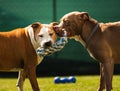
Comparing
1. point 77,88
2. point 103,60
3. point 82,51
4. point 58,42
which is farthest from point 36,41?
point 82,51

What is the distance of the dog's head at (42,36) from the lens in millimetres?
9377

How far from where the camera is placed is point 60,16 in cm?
1528

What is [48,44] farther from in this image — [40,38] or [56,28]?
[56,28]

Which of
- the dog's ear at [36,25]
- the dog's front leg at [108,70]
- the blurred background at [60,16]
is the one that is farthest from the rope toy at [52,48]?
the blurred background at [60,16]

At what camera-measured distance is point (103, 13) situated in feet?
50.6

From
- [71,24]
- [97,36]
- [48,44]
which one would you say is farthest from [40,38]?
[97,36]

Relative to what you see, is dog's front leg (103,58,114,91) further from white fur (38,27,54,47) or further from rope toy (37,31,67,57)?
white fur (38,27,54,47)

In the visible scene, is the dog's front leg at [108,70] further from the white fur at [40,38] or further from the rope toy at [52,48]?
the white fur at [40,38]

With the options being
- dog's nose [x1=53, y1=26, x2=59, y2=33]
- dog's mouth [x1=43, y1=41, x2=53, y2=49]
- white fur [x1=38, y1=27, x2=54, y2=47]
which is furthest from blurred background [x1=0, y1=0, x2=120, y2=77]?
dog's nose [x1=53, y1=26, x2=59, y2=33]

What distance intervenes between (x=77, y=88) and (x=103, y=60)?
7.17 ft

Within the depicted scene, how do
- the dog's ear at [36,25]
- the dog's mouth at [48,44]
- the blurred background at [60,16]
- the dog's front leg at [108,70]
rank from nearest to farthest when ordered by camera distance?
the dog's front leg at [108,70] → the dog's mouth at [48,44] → the dog's ear at [36,25] → the blurred background at [60,16]

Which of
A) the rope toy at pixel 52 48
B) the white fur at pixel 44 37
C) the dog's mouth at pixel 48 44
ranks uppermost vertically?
the white fur at pixel 44 37

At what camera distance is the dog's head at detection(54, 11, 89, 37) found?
9141 millimetres

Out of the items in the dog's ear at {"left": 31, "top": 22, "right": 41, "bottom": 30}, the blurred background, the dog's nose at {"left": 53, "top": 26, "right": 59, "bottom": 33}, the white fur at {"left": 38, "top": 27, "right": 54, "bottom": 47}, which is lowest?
the blurred background
